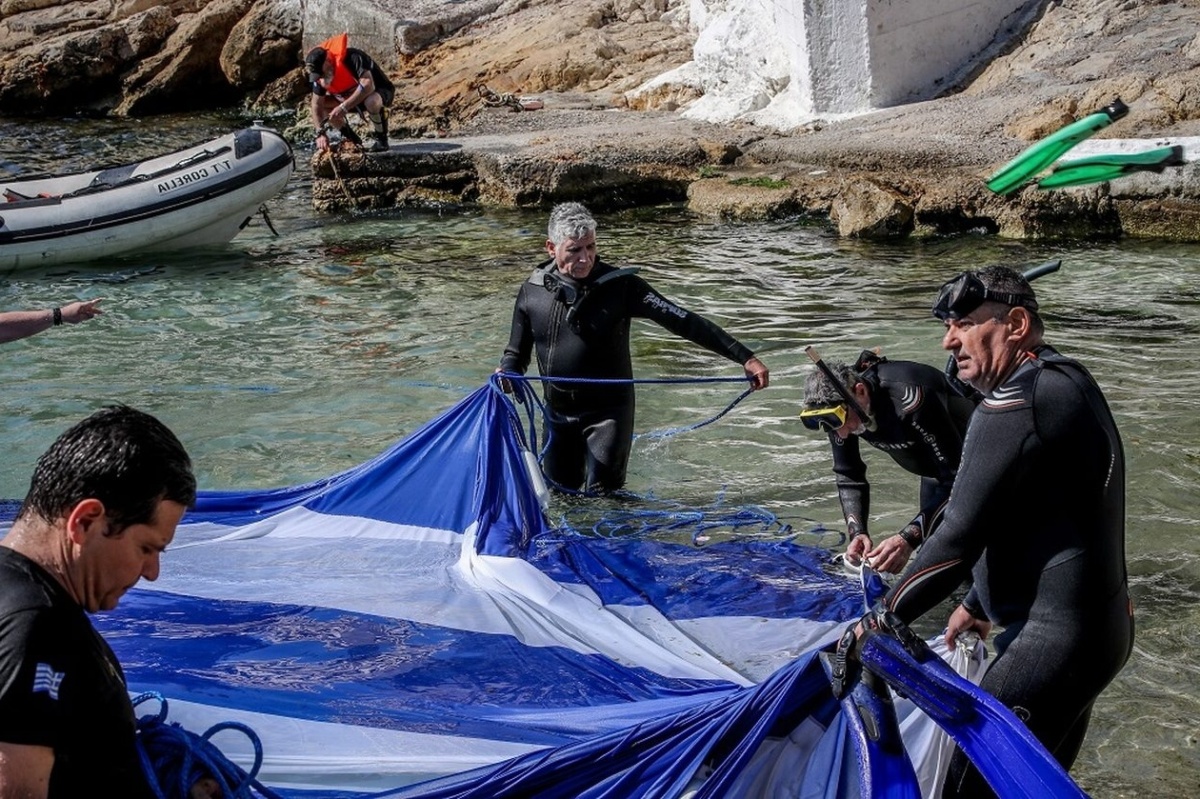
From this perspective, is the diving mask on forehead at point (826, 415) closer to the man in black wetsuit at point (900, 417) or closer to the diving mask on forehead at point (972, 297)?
the man in black wetsuit at point (900, 417)

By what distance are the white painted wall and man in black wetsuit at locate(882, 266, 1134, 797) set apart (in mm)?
11609

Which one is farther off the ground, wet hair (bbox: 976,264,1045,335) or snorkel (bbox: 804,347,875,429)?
wet hair (bbox: 976,264,1045,335)

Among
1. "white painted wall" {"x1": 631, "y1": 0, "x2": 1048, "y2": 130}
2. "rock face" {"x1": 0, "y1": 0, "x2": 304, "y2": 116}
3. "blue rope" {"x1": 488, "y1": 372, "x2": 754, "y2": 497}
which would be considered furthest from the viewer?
"rock face" {"x1": 0, "y1": 0, "x2": 304, "y2": 116}

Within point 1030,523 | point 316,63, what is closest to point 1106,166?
point 1030,523

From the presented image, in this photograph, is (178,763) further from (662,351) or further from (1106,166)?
(662,351)

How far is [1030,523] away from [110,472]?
2.12 m

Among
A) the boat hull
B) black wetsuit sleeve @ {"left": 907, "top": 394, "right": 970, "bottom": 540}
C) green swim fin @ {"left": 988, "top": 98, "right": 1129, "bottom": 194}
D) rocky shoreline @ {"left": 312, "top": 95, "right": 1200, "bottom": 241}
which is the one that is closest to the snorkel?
black wetsuit sleeve @ {"left": 907, "top": 394, "right": 970, "bottom": 540}

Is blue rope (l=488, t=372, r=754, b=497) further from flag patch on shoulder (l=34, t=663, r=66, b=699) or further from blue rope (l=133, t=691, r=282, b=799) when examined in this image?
flag patch on shoulder (l=34, t=663, r=66, b=699)

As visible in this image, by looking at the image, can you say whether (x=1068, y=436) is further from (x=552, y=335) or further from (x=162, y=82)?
(x=162, y=82)

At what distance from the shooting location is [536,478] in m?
5.67

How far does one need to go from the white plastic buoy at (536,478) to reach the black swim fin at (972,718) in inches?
115

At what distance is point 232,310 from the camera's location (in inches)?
461

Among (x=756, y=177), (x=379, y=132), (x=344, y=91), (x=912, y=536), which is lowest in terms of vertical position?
(x=912, y=536)

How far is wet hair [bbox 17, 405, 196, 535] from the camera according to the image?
2.14 meters
